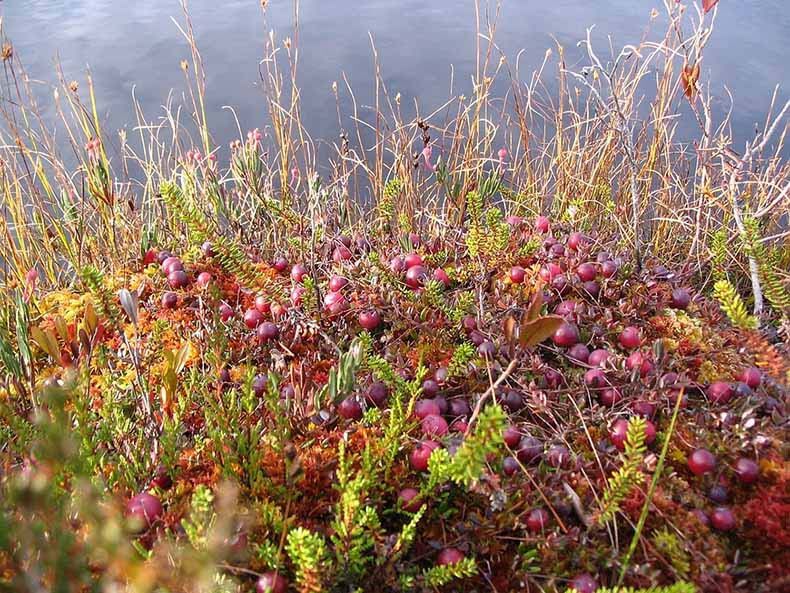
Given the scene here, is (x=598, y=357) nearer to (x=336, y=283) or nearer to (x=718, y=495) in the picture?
(x=718, y=495)

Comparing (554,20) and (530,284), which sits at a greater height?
(554,20)

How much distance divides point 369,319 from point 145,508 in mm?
1022

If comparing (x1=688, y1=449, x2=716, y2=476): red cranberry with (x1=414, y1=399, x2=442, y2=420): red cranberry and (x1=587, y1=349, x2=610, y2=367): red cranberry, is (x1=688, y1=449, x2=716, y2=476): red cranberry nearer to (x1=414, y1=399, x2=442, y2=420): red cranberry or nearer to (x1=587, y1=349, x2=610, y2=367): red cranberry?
(x1=587, y1=349, x2=610, y2=367): red cranberry

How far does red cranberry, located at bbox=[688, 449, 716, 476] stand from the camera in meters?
1.70

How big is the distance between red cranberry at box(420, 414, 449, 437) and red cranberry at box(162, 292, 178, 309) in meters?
1.21

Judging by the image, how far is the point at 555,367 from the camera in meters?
2.20

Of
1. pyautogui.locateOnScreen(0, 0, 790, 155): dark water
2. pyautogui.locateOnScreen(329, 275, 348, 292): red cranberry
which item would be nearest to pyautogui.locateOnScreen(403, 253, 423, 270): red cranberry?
pyautogui.locateOnScreen(329, 275, 348, 292): red cranberry

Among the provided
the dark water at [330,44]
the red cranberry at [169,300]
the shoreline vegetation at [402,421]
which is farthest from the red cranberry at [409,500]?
the dark water at [330,44]

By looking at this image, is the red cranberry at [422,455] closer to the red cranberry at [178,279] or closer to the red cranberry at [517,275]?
the red cranberry at [517,275]

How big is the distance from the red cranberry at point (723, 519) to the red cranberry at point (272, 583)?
1.11 meters

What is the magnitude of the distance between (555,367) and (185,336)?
4.52ft

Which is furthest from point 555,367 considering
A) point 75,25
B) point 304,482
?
point 75,25

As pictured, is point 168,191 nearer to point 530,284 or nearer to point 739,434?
point 530,284

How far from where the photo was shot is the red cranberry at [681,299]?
239cm
